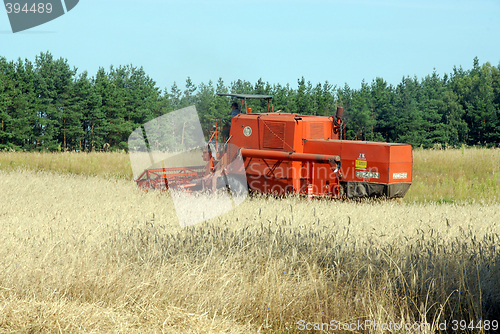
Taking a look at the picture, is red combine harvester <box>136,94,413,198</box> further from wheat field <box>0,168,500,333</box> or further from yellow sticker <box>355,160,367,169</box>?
wheat field <box>0,168,500,333</box>

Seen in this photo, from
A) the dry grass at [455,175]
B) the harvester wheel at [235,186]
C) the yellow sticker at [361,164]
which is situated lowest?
the dry grass at [455,175]

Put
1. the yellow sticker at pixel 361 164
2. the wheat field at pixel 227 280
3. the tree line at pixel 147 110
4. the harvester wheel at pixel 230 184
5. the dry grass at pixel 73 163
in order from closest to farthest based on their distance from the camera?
the wheat field at pixel 227 280 → the yellow sticker at pixel 361 164 → the harvester wheel at pixel 230 184 → the dry grass at pixel 73 163 → the tree line at pixel 147 110

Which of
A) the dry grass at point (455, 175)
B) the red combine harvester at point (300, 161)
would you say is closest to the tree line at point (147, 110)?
the dry grass at point (455, 175)

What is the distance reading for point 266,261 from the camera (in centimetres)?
467

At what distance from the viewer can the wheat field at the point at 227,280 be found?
369 centimetres

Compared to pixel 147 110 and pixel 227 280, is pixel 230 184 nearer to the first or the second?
pixel 227 280

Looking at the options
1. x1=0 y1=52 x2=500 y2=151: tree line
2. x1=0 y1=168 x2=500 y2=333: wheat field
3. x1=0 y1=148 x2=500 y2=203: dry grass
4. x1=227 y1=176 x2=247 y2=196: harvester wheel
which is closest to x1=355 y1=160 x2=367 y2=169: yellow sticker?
x1=227 y1=176 x2=247 y2=196: harvester wheel

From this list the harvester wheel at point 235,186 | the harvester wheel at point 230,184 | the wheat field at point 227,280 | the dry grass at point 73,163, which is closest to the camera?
the wheat field at point 227,280

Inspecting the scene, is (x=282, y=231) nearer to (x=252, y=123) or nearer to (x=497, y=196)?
(x=252, y=123)

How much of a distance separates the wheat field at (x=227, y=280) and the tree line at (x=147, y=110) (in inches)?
1467

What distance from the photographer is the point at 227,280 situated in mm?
4254

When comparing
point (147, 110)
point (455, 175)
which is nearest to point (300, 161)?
point (455, 175)

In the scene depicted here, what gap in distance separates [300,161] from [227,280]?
621 centimetres

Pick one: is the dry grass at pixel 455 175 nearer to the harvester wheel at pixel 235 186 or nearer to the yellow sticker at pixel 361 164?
the yellow sticker at pixel 361 164
